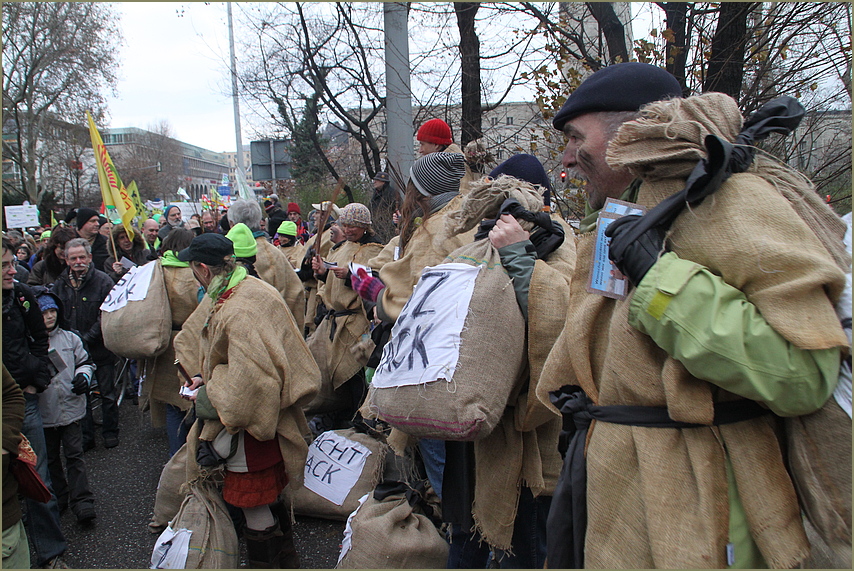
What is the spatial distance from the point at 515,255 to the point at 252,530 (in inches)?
87.5

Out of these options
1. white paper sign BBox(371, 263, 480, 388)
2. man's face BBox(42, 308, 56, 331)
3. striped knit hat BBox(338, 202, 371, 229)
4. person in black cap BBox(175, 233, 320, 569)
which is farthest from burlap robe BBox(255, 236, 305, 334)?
white paper sign BBox(371, 263, 480, 388)

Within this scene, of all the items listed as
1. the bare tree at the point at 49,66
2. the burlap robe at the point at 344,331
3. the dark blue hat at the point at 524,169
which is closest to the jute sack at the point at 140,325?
the burlap robe at the point at 344,331

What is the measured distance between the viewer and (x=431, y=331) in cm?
204

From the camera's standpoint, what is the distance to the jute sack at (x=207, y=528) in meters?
3.02

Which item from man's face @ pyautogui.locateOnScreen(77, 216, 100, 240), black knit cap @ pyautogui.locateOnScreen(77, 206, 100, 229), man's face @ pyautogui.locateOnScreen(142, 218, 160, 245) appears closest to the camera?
man's face @ pyautogui.locateOnScreen(77, 216, 100, 240)

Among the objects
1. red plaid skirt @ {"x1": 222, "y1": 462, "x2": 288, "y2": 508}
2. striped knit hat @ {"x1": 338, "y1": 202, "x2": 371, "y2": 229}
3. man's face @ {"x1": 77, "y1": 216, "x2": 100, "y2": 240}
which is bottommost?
red plaid skirt @ {"x1": 222, "y1": 462, "x2": 288, "y2": 508}

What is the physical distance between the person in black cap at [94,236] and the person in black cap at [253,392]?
5.10 metres

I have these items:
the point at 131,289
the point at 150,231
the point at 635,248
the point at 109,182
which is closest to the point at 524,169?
the point at 635,248

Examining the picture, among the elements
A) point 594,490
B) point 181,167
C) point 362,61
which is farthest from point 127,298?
point 181,167

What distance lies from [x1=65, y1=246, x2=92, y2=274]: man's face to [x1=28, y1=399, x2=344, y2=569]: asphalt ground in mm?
1789

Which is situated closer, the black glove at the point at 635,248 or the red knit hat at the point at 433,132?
the black glove at the point at 635,248

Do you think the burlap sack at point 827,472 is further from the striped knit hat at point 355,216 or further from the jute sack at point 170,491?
the striped knit hat at point 355,216

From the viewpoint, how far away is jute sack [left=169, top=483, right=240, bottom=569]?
3016 millimetres

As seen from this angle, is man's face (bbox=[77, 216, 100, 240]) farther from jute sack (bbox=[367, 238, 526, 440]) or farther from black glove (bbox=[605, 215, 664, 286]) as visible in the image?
black glove (bbox=[605, 215, 664, 286])
